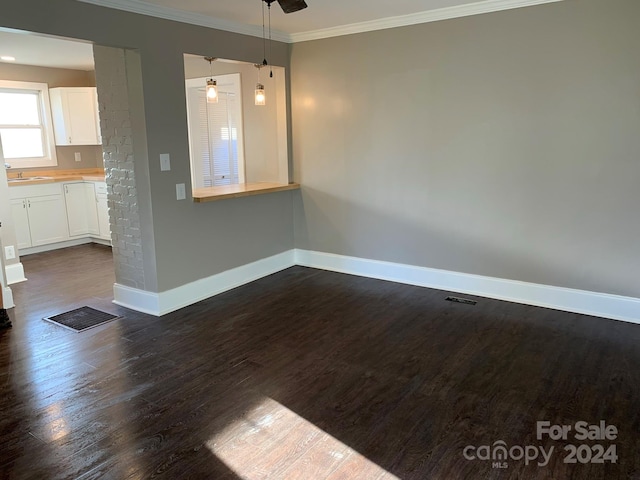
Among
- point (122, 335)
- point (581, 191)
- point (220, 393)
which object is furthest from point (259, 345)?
point (581, 191)

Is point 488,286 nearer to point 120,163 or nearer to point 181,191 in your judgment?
point 181,191

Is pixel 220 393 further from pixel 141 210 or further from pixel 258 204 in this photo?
pixel 258 204

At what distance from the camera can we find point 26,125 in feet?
21.7

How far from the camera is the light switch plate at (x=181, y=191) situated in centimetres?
410

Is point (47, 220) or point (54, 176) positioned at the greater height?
point (54, 176)

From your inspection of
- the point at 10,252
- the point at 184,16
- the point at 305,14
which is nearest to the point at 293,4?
the point at 305,14

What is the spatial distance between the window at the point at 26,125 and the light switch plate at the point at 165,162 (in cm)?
388

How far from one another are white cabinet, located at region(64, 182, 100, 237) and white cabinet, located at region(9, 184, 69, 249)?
93 mm

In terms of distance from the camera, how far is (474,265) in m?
4.40

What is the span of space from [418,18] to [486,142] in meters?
1.28

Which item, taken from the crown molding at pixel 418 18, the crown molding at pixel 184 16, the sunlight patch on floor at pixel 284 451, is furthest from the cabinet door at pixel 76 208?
the sunlight patch on floor at pixel 284 451

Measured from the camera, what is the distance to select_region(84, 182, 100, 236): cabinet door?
657cm

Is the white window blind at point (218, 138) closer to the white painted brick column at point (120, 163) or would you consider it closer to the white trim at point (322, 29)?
the white trim at point (322, 29)

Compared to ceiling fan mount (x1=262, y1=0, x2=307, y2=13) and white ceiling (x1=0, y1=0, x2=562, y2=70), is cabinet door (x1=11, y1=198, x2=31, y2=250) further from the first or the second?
ceiling fan mount (x1=262, y1=0, x2=307, y2=13)
